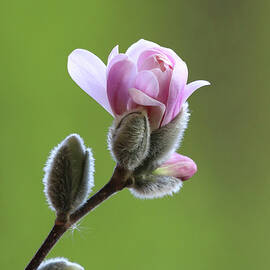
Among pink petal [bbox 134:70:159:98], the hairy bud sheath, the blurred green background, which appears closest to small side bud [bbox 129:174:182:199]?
the hairy bud sheath

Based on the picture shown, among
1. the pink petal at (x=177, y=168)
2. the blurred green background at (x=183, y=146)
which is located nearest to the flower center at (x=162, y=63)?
the pink petal at (x=177, y=168)

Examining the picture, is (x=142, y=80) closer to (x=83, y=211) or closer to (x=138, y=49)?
(x=138, y=49)

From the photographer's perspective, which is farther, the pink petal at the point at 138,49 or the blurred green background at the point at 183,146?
the blurred green background at the point at 183,146

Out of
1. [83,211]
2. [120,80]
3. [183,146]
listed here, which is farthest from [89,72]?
[183,146]

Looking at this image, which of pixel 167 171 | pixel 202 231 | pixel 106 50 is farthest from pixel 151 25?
pixel 167 171

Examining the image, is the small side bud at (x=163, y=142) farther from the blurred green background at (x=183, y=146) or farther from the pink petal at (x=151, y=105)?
the blurred green background at (x=183, y=146)

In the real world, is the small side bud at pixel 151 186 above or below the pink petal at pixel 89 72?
below
